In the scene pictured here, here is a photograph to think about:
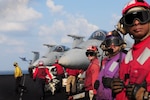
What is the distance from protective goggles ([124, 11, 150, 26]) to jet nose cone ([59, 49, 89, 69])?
1394 centimetres

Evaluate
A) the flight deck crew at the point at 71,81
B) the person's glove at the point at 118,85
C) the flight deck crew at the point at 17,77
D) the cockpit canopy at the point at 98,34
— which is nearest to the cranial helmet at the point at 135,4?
the person's glove at the point at 118,85

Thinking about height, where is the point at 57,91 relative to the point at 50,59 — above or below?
below

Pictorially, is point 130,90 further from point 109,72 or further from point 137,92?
point 109,72

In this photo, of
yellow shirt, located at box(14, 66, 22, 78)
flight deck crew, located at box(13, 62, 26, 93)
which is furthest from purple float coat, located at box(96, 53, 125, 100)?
yellow shirt, located at box(14, 66, 22, 78)

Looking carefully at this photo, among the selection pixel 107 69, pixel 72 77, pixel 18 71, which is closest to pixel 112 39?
pixel 107 69

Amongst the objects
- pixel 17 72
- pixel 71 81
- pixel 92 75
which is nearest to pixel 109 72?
pixel 92 75

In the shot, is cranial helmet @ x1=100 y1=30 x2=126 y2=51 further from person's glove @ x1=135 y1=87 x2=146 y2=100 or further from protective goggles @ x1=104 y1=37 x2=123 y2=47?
person's glove @ x1=135 y1=87 x2=146 y2=100

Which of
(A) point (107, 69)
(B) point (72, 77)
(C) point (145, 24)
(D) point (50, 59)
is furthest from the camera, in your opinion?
Result: (D) point (50, 59)

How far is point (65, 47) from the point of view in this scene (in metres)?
30.6

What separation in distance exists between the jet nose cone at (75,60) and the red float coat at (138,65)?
13.8 metres

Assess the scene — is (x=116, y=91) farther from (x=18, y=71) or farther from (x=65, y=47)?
(x=65, y=47)

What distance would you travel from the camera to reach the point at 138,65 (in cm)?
292

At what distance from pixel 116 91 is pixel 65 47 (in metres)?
27.6

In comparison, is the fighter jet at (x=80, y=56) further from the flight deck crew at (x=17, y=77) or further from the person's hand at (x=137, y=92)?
the person's hand at (x=137, y=92)
